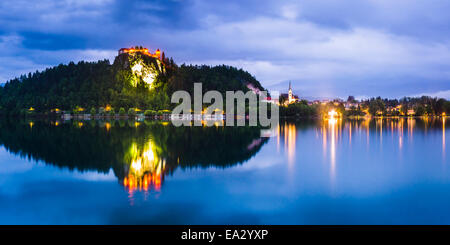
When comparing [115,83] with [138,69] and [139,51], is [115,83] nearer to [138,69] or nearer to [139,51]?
[138,69]

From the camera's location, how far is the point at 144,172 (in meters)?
12.2

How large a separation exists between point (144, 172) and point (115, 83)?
101 m

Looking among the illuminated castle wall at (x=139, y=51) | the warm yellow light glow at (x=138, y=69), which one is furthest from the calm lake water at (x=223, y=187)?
the illuminated castle wall at (x=139, y=51)

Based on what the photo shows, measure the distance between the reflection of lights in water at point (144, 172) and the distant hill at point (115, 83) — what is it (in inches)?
3015

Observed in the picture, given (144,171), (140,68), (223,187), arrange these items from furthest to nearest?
(140,68) → (144,171) → (223,187)

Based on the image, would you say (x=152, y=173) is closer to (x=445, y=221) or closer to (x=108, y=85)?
(x=445, y=221)

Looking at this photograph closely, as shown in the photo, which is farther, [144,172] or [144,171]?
[144,171]

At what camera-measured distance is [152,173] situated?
12102 millimetres

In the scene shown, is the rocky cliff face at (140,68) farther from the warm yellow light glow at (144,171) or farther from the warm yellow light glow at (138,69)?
the warm yellow light glow at (144,171)

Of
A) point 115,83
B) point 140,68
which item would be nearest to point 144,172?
point 140,68

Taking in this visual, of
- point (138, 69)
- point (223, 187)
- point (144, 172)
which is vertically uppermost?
point (138, 69)

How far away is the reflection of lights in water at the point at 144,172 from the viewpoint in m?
10.3

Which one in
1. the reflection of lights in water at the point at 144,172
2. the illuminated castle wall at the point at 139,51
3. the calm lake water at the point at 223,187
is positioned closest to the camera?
the calm lake water at the point at 223,187
